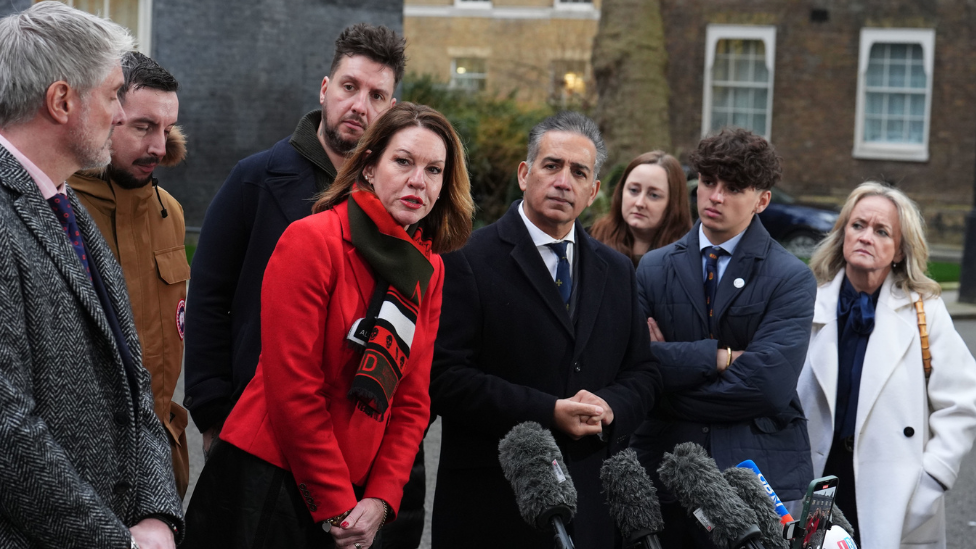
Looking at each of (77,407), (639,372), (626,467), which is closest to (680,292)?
(639,372)

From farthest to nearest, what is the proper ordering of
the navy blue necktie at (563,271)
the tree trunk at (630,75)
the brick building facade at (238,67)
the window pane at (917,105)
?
the window pane at (917,105)
the tree trunk at (630,75)
the brick building facade at (238,67)
the navy blue necktie at (563,271)

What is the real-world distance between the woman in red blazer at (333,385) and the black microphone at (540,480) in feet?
1.36

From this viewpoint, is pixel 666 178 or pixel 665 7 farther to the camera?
pixel 665 7

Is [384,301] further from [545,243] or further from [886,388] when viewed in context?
[886,388]

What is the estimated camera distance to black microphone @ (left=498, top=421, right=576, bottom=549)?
224cm

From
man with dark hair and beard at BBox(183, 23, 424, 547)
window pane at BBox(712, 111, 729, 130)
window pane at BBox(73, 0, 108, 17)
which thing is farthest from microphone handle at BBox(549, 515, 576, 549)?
window pane at BBox(712, 111, 729, 130)

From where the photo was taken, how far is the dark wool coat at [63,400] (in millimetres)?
1863

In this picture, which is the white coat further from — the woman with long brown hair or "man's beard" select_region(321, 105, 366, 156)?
"man's beard" select_region(321, 105, 366, 156)

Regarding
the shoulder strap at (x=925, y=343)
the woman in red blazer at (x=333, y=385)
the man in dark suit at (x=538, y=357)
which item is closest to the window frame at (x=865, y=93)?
the shoulder strap at (x=925, y=343)

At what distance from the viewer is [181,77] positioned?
14.9 metres

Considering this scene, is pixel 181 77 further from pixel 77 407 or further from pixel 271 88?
pixel 77 407

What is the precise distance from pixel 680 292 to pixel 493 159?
14513mm

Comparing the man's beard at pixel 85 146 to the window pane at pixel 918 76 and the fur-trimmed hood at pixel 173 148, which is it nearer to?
the fur-trimmed hood at pixel 173 148

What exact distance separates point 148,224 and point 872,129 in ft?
72.5
